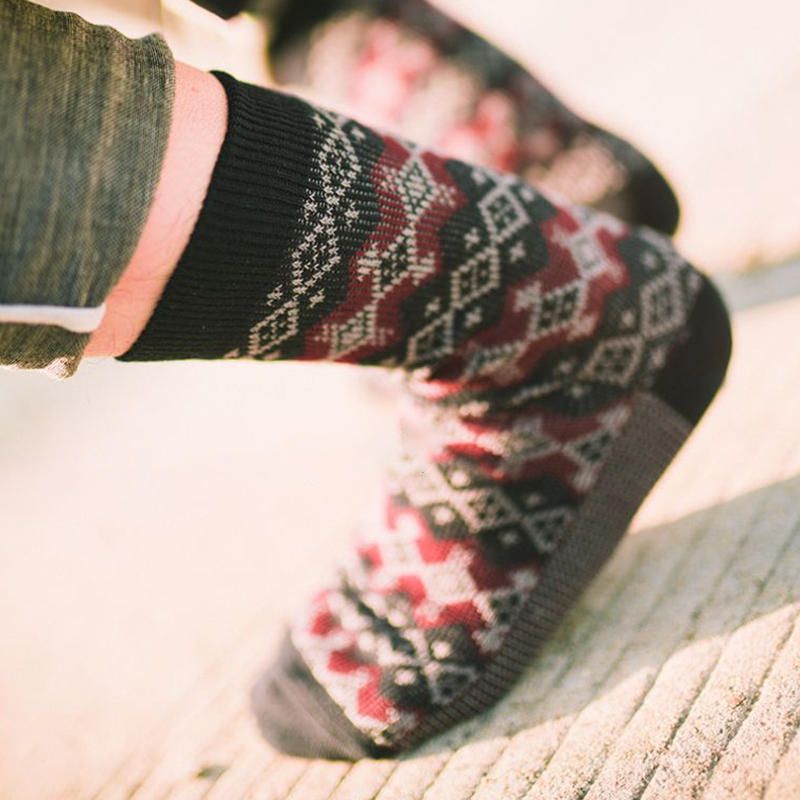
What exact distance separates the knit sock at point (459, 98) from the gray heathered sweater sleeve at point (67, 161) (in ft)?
1.74

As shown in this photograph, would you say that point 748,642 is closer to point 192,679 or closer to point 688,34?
point 192,679

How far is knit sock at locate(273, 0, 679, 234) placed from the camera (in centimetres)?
84

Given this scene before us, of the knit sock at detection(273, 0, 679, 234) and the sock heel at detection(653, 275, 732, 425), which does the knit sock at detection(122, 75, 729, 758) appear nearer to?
the sock heel at detection(653, 275, 732, 425)

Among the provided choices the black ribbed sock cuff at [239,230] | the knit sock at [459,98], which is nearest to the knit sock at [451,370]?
the black ribbed sock cuff at [239,230]

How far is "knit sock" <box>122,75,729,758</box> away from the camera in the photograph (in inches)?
18.2

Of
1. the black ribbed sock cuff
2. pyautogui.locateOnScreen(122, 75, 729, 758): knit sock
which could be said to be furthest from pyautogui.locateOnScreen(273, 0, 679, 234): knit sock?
the black ribbed sock cuff

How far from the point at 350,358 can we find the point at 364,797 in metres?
0.30

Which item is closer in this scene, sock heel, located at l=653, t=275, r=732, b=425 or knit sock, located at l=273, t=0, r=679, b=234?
sock heel, located at l=653, t=275, r=732, b=425

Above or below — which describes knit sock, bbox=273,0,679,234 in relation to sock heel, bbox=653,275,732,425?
above

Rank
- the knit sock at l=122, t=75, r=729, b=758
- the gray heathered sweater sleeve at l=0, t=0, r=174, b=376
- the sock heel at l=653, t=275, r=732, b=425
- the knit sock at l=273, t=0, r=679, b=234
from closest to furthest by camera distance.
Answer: the gray heathered sweater sleeve at l=0, t=0, r=174, b=376
the knit sock at l=122, t=75, r=729, b=758
the sock heel at l=653, t=275, r=732, b=425
the knit sock at l=273, t=0, r=679, b=234

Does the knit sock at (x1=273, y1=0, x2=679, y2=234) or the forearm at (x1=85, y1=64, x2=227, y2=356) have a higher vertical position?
the knit sock at (x1=273, y1=0, x2=679, y2=234)

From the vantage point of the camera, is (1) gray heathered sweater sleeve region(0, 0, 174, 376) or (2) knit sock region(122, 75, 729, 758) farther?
(2) knit sock region(122, 75, 729, 758)

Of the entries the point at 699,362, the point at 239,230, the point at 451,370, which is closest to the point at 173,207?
the point at 239,230

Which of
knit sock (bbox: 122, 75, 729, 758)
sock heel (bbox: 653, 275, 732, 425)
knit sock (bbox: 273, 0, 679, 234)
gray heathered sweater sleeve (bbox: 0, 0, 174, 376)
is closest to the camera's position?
gray heathered sweater sleeve (bbox: 0, 0, 174, 376)
